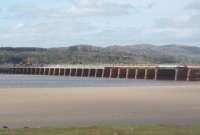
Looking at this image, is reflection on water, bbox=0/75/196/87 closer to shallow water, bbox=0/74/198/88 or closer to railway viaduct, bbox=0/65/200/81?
shallow water, bbox=0/74/198/88

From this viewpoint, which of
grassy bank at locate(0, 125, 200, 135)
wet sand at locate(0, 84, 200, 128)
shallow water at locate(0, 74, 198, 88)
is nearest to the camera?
grassy bank at locate(0, 125, 200, 135)

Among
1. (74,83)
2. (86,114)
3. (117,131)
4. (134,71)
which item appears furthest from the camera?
(134,71)

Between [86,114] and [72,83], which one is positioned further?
[72,83]

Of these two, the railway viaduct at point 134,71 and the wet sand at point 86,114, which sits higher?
the wet sand at point 86,114

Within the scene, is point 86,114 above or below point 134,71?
above

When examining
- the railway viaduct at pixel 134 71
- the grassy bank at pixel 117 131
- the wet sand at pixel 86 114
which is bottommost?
the railway viaduct at pixel 134 71

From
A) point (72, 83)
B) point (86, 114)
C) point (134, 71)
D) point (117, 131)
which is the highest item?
point (117, 131)

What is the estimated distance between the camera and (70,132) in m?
18.3

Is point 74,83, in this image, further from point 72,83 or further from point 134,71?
point 134,71

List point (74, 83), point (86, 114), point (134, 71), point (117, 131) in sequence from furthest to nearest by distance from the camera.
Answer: point (134, 71) < point (74, 83) < point (86, 114) < point (117, 131)

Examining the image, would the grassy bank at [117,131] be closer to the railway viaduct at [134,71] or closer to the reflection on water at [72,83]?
the reflection on water at [72,83]

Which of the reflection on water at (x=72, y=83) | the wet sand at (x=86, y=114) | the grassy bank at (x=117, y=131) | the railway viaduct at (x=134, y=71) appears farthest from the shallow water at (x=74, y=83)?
the grassy bank at (x=117, y=131)

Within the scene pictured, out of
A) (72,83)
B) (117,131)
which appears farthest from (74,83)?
(117,131)

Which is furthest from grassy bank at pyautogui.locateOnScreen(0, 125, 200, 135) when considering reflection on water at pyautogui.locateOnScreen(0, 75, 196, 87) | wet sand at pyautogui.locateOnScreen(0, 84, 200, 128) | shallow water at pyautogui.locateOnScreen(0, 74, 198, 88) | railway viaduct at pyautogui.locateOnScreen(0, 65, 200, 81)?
railway viaduct at pyautogui.locateOnScreen(0, 65, 200, 81)
